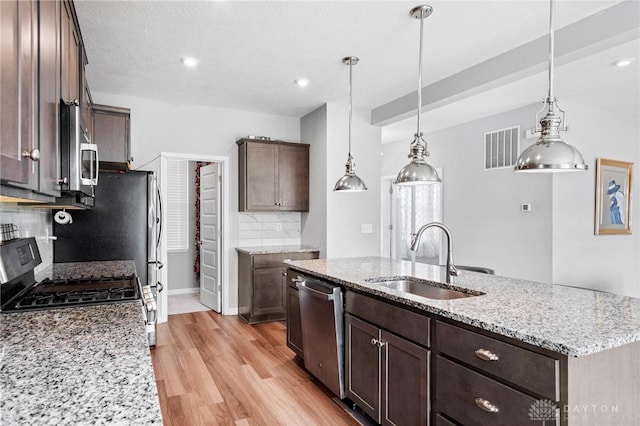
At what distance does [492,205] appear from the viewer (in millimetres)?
5281

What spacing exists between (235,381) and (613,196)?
525cm

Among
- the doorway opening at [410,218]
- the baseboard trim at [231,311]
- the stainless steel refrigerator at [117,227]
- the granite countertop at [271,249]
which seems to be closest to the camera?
the stainless steel refrigerator at [117,227]

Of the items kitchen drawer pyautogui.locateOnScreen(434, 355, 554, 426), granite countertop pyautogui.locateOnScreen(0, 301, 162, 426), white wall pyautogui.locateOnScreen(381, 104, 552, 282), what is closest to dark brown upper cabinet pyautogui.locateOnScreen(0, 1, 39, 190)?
granite countertop pyautogui.locateOnScreen(0, 301, 162, 426)

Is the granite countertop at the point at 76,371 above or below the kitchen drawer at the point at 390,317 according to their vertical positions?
above

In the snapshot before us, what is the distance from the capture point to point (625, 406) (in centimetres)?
146

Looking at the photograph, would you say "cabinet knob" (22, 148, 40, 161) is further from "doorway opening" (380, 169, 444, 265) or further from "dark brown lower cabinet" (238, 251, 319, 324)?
"doorway opening" (380, 169, 444, 265)

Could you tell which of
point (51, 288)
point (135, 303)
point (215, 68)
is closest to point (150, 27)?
point (215, 68)

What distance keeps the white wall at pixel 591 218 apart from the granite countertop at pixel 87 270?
4523mm

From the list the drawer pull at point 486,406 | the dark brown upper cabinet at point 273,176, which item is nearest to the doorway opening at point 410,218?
the dark brown upper cabinet at point 273,176

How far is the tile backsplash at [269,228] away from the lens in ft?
16.7

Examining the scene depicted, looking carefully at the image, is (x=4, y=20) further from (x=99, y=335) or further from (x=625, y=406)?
(x=625, y=406)

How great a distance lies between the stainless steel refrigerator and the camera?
3.23 metres

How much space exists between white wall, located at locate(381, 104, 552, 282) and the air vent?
0.07 m

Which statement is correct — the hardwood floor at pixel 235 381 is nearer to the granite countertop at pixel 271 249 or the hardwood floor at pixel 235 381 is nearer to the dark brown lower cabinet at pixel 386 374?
the dark brown lower cabinet at pixel 386 374
